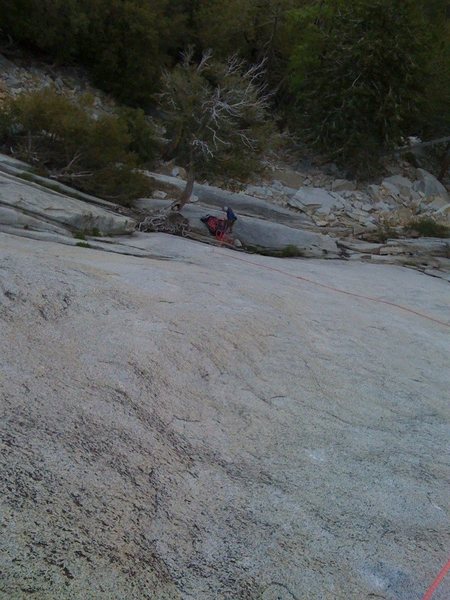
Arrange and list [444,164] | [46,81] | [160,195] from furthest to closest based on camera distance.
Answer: [444,164] → [46,81] → [160,195]

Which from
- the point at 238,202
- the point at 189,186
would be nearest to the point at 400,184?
the point at 238,202

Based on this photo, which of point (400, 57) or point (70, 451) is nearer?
point (70, 451)

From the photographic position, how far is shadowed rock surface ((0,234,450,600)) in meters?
2.87

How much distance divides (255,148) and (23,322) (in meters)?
12.4

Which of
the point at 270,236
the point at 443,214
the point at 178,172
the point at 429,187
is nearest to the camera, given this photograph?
the point at 270,236

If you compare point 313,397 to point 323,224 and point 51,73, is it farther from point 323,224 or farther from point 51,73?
point 51,73

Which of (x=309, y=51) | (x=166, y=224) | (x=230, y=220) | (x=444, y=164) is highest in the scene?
(x=309, y=51)

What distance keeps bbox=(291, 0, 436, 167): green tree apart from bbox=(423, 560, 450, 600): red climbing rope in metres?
22.8

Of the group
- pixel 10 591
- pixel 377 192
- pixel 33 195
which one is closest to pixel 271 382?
pixel 10 591

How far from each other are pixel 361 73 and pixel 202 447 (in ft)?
76.2

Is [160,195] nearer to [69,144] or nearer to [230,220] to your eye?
[230,220]

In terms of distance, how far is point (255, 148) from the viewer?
16.3 meters

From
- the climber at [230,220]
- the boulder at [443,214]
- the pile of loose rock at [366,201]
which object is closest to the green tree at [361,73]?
the pile of loose rock at [366,201]

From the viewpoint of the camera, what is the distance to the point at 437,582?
320 cm
